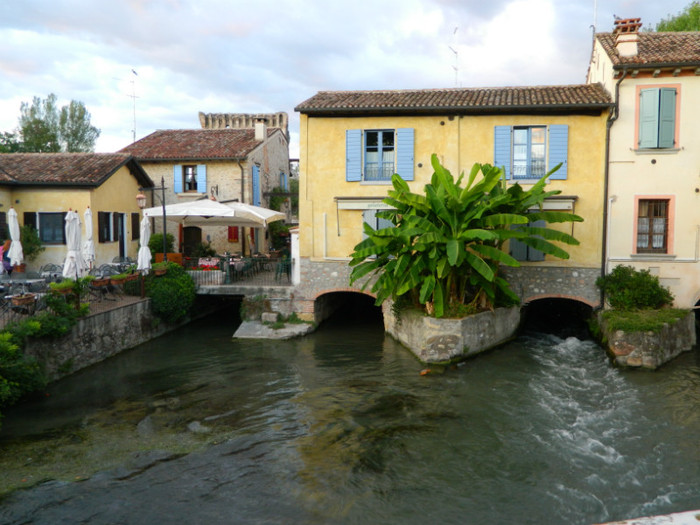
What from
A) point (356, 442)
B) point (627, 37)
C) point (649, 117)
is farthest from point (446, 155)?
point (356, 442)

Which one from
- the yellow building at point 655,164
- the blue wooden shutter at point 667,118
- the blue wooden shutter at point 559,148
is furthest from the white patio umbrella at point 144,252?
the blue wooden shutter at point 667,118

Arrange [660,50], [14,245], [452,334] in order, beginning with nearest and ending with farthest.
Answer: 1. [452,334]
2. [14,245]
3. [660,50]

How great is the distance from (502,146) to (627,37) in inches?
181

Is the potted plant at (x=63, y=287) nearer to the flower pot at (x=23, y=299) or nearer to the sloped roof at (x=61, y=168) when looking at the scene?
the flower pot at (x=23, y=299)

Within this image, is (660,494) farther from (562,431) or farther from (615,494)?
(562,431)

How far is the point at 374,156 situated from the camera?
56.2 ft

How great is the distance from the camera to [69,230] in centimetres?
1434

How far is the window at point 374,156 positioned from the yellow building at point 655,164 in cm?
614

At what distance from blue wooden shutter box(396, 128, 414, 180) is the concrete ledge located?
4.42 metres

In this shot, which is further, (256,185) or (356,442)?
(256,185)

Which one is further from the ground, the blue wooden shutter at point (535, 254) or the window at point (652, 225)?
the window at point (652, 225)

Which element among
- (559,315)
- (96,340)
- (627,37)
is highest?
(627,37)

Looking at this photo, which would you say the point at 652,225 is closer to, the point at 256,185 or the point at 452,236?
the point at 452,236

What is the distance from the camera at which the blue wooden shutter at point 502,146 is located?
16.3 m
